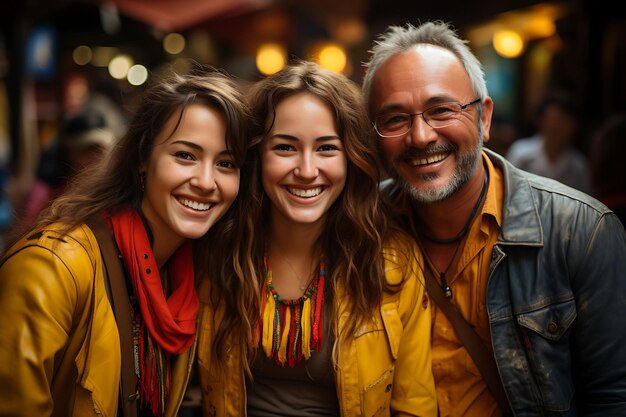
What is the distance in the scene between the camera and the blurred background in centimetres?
629

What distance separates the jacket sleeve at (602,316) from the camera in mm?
2613

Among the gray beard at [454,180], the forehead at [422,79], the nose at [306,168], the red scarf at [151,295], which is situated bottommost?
the red scarf at [151,295]

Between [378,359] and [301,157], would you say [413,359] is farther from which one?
[301,157]

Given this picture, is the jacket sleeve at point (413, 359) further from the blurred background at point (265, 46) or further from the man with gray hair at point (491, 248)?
the blurred background at point (265, 46)

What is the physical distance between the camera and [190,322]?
276 centimetres

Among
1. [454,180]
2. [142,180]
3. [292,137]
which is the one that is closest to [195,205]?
[142,180]

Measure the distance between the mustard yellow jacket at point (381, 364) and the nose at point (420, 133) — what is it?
58 centimetres

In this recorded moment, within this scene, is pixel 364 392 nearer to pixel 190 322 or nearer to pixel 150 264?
pixel 190 322

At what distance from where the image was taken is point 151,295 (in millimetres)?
2625

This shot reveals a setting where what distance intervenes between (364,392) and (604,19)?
5.48 m

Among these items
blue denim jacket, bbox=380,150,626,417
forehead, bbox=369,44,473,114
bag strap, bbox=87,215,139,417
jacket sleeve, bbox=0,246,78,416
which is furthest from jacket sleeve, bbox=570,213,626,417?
jacket sleeve, bbox=0,246,78,416

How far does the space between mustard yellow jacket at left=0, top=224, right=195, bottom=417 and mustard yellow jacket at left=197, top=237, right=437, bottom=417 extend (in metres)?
0.54

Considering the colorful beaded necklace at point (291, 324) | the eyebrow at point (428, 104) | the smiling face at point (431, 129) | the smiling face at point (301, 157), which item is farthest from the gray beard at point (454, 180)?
the colorful beaded necklace at point (291, 324)

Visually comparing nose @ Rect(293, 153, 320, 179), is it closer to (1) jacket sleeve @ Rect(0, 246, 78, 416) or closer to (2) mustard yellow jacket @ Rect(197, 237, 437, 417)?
(2) mustard yellow jacket @ Rect(197, 237, 437, 417)
